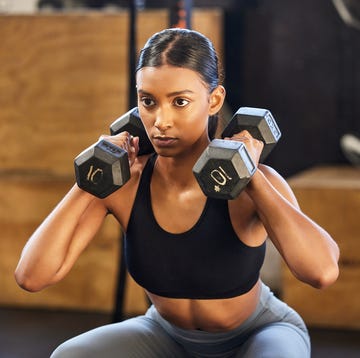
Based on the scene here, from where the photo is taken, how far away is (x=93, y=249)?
3002mm

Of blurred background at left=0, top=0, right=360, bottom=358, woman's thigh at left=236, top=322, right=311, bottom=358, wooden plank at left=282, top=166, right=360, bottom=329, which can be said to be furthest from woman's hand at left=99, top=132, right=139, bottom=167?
wooden plank at left=282, top=166, right=360, bottom=329

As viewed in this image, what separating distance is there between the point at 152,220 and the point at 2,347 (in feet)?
4.29

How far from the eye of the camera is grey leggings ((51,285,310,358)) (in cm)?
143

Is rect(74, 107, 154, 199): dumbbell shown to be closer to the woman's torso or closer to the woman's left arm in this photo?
the woman's torso

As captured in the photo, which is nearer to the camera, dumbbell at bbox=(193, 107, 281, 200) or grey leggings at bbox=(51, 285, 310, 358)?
dumbbell at bbox=(193, 107, 281, 200)

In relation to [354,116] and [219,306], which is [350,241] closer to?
[354,116]

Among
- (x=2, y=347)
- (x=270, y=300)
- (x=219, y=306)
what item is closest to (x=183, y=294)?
(x=219, y=306)

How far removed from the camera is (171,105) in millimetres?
1423

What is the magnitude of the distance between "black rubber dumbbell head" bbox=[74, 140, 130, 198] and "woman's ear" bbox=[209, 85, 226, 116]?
0.62 ft

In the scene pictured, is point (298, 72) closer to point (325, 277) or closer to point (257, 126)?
point (257, 126)

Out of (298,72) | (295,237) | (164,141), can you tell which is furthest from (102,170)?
(298,72)

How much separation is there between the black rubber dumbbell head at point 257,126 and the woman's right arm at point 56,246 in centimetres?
30

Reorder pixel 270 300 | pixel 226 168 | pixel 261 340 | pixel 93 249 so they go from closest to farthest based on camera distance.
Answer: pixel 226 168 < pixel 261 340 < pixel 270 300 < pixel 93 249

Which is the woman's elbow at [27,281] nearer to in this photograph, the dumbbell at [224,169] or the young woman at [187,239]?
the young woman at [187,239]
